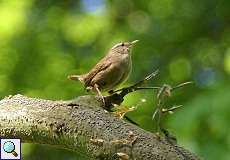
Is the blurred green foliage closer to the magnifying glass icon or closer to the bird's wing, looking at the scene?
the bird's wing

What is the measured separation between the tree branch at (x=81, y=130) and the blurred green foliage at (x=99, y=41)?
268 centimetres

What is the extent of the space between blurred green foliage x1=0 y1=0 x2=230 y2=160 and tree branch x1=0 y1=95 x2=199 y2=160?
8.78 feet

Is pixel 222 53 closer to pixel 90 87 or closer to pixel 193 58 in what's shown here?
pixel 193 58

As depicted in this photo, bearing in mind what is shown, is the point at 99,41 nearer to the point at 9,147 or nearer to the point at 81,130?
the point at 9,147

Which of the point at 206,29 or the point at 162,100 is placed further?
the point at 206,29

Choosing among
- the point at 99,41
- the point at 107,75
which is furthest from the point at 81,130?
the point at 99,41

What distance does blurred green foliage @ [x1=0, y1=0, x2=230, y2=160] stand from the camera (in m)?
4.94

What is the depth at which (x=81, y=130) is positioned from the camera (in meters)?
1.68

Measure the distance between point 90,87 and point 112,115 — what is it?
1.06 feet

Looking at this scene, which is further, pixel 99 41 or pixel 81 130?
pixel 99 41

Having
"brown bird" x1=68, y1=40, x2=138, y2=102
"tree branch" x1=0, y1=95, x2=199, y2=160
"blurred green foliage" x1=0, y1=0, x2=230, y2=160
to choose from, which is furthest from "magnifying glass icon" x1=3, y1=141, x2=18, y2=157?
"blurred green foliage" x1=0, y1=0, x2=230, y2=160

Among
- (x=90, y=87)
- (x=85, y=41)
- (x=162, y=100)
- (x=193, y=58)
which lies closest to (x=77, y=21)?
(x=85, y=41)

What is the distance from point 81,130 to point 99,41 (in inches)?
148

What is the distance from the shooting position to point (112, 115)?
1.71 meters
